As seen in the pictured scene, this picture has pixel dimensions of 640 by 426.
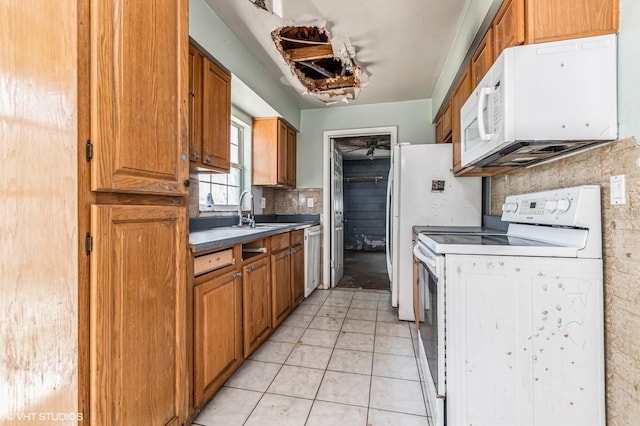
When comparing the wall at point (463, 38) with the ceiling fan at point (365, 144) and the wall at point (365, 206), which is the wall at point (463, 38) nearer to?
the ceiling fan at point (365, 144)

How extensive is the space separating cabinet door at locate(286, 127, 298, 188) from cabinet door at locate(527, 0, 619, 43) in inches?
110

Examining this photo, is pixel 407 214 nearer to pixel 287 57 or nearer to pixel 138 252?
pixel 287 57

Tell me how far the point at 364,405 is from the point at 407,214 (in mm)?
1660

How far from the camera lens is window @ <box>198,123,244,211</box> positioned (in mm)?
2641

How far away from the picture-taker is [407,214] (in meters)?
2.73

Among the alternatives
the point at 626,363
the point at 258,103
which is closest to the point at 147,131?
the point at 626,363

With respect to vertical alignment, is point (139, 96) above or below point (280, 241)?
above

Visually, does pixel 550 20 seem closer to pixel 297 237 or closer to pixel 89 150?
pixel 89 150

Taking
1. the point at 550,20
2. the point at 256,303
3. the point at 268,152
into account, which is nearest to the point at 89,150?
the point at 256,303

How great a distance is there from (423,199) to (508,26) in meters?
1.53

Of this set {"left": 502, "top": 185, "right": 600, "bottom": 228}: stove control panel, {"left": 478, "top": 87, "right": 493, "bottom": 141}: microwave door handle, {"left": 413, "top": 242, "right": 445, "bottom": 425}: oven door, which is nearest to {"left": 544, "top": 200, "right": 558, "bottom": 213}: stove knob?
{"left": 502, "top": 185, "right": 600, "bottom": 228}: stove control panel

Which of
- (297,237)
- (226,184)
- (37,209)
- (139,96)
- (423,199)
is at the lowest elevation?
(297,237)

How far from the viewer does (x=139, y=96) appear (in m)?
1.01

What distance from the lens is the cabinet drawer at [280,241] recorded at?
7.91ft
